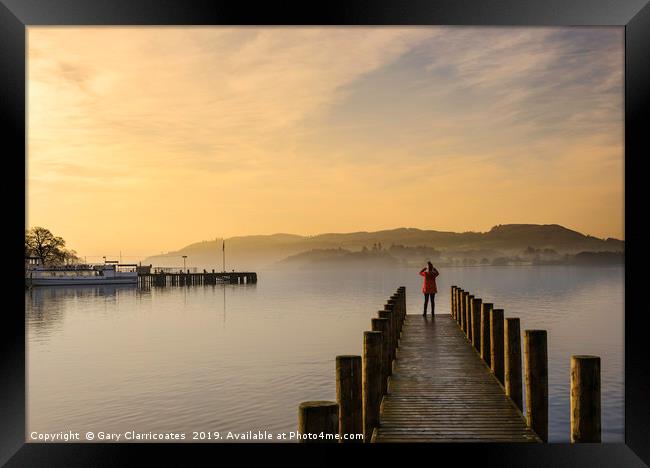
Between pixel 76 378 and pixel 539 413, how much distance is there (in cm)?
2331

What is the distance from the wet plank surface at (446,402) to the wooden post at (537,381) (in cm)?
21

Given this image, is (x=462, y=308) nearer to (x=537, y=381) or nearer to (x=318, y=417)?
(x=537, y=381)

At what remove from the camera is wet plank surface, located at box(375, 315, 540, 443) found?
8.99 meters

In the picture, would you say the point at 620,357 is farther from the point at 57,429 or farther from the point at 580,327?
the point at 57,429

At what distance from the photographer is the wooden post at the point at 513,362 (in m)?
11.0

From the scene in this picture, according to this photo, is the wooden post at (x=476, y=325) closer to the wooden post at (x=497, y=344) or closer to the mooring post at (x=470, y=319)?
the mooring post at (x=470, y=319)

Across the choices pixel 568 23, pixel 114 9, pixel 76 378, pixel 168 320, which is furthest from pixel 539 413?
pixel 168 320

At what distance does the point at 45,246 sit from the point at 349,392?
107767mm

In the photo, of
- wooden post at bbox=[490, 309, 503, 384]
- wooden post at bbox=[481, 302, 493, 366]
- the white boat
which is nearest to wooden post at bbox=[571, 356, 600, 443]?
wooden post at bbox=[490, 309, 503, 384]

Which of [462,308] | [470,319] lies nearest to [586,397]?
[470,319]

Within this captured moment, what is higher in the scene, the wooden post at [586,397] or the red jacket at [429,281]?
the red jacket at [429,281]

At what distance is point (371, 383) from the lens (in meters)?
9.59

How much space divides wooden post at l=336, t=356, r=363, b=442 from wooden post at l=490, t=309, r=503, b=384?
5.37 meters

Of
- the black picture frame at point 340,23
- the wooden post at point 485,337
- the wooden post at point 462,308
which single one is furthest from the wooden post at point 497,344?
the wooden post at point 462,308
